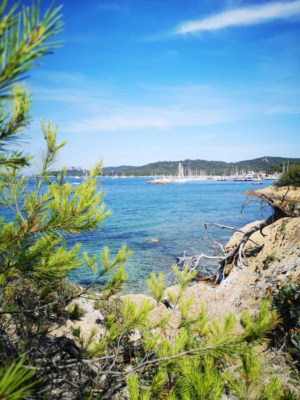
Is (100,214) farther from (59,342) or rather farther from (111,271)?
(59,342)

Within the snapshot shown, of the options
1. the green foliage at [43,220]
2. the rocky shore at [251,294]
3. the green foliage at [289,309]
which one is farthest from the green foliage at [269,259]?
the green foliage at [43,220]

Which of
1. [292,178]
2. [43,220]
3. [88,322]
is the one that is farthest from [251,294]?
[292,178]

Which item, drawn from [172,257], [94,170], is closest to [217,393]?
[94,170]

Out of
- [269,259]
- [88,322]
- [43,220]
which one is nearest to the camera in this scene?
[43,220]

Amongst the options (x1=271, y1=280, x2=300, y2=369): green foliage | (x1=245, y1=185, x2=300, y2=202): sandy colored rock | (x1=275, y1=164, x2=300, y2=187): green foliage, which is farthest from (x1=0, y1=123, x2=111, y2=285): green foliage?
(x1=275, y1=164, x2=300, y2=187): green foliage

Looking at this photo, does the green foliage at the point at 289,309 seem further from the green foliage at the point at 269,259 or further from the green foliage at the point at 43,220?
the green foliage at the point at 43,220

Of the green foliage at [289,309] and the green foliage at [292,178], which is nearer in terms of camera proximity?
the green foliage at [289,309]

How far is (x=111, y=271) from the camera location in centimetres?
322

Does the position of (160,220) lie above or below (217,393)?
below

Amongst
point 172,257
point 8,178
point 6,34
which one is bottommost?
point 172,257

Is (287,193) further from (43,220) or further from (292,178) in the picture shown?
(292,178)

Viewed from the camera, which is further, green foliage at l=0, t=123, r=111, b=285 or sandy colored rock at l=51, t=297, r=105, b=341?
sandy colored rock at l=51, t=297, r=105, b=341

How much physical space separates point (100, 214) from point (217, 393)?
5.97 feet

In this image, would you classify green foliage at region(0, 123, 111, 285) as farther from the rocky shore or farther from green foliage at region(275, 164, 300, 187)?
green foliage at region(275, 164, 300, 187)
